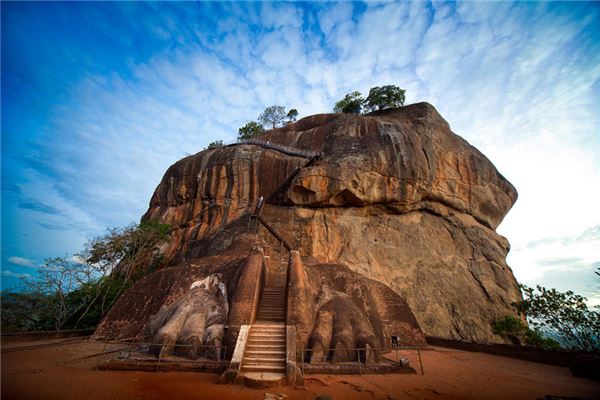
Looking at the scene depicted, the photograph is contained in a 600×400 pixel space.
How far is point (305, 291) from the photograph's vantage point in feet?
33.6

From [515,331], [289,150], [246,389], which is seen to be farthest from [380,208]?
[246,389]

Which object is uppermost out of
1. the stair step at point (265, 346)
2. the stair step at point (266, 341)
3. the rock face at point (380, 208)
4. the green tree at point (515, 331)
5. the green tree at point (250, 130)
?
the green tree at point (250, 130)

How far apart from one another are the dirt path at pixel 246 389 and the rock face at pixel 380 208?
38.3 ft

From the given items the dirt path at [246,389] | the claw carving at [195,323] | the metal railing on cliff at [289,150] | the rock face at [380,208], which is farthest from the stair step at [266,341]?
the metal railing on cliff at [289,150]

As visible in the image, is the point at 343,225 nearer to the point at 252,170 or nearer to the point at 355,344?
the point at 252,170

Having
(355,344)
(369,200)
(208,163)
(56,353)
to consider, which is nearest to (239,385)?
(355,344)

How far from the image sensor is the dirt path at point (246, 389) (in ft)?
19.4

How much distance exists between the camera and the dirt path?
5.92 meters

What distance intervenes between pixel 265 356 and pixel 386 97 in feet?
111

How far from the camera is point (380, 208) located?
25.2 metres

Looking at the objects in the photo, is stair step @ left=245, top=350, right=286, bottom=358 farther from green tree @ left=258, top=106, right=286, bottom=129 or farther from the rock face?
green tree @ left=258, top=106, right=286, bottom=129

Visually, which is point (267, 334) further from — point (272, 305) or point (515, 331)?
point (515, 331)

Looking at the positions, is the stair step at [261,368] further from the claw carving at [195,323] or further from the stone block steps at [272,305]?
the stone block steps at [272,305]

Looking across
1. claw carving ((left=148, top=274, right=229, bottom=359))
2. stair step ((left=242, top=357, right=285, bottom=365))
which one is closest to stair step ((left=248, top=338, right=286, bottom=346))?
stair step ((left=242, top=357, right=285, bottom=365))
